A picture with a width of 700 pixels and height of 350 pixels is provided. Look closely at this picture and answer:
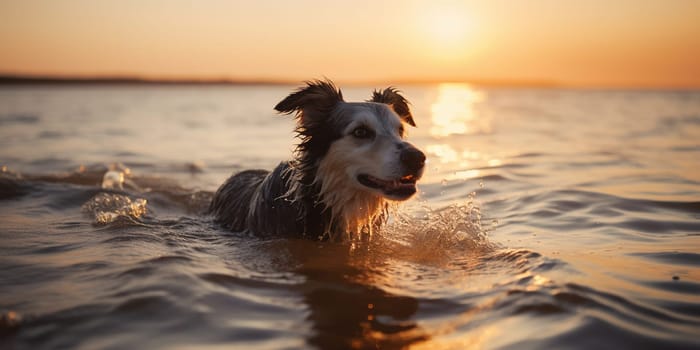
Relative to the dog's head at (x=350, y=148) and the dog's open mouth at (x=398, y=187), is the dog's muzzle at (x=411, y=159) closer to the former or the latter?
the dog's head at (x=350, y=148)

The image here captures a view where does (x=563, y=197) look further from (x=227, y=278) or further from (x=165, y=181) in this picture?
(x=165, y=181)

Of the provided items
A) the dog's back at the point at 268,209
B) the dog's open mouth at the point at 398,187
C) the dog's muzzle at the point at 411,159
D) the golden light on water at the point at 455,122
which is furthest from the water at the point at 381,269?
the golden light on water at the point at 455,122

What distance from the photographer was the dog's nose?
566cm

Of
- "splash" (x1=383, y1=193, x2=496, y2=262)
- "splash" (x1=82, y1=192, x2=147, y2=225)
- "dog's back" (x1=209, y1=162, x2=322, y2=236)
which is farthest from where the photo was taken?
"splash" (x1=82, y1=192, x2=147, y2=225)

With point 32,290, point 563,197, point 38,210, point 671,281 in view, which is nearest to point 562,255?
point 671,281

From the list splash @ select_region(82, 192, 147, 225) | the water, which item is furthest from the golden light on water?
splash @ select_region(82, 192, 147, 225)

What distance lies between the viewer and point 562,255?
5.91m

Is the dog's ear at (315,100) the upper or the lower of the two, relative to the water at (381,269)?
upper

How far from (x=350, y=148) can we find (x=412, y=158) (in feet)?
2.38

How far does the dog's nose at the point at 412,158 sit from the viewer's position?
5.66 meters

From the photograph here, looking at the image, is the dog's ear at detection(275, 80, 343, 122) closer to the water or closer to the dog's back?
the dog's back

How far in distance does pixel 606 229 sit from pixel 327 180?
356cm

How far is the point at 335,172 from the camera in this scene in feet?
20.2

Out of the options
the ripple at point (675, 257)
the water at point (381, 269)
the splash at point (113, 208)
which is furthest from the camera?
the splash at point (113, 208)
